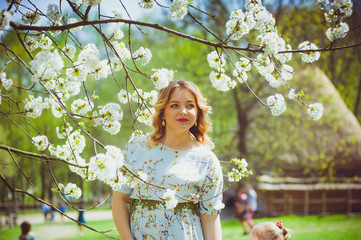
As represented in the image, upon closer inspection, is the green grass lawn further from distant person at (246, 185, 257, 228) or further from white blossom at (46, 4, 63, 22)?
white blossom at (46, 4, 63, 22)

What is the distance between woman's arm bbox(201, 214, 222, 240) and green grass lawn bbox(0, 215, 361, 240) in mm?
5559

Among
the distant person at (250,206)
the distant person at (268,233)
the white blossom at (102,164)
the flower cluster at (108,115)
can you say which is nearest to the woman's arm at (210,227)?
the distant person at (268,233)

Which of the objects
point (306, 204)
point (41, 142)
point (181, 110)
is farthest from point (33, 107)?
point (306, 204)

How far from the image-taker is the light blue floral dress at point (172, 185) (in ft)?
6.13

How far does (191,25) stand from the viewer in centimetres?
977

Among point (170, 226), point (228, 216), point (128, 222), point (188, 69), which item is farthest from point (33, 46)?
point (228, 216)

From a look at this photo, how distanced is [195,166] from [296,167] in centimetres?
991

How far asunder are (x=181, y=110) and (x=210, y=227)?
59 centimetres

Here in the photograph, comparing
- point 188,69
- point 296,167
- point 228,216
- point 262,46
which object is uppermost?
point 188,69

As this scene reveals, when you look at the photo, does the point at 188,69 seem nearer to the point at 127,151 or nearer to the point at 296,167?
the point at 296,167

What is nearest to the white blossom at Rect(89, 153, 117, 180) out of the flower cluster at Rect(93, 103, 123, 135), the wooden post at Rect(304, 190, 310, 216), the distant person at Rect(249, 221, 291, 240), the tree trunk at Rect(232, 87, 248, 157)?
the flower cluster at Rect(93, 103, 123, 135)

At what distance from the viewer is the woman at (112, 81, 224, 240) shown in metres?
1.88

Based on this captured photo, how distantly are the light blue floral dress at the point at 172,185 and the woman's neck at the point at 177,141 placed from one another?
35mm

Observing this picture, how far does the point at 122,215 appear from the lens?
1.92 meters
